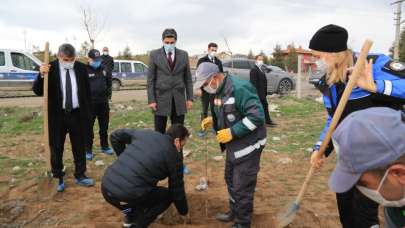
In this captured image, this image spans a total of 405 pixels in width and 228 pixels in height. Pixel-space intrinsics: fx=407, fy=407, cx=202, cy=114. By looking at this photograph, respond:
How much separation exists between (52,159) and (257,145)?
103 inches

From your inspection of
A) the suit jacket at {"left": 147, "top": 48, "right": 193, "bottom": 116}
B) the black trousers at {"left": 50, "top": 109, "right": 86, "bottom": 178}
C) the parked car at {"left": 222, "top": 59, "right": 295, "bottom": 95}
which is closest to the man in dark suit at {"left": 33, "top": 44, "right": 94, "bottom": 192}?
the black trousers at {"left": 50, "top": 109, "right": 86, "bottom": 178}

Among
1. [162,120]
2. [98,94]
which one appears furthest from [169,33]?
[98,94]

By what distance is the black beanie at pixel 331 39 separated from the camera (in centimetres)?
280

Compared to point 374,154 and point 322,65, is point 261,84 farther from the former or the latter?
point 374,154

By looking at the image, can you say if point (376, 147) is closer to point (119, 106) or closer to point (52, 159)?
point (52, 159)

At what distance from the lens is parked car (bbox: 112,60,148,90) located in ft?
58.6

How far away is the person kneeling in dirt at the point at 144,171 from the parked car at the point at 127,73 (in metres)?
14.5

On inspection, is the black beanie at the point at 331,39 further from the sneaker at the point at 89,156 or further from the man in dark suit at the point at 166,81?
the sneaker at the point at 89,156

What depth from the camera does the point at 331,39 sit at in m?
2.80

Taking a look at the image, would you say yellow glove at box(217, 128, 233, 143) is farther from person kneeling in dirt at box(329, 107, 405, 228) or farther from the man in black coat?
the man in black coat

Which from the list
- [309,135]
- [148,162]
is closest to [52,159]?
[148,162]

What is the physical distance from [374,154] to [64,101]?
4.09 metres

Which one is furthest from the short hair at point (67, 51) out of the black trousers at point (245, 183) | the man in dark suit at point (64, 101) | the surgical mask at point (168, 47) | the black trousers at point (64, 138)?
the black trousers at point (245, 183)

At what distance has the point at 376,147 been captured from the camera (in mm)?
1319
